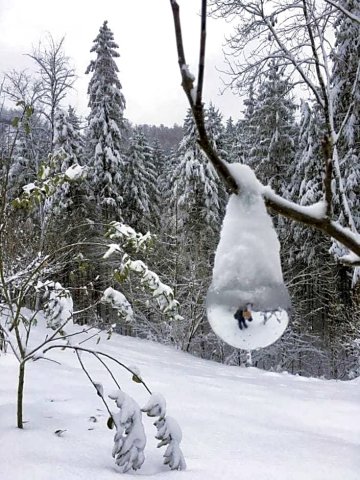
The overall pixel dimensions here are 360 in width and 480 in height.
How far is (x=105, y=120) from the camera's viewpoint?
1716 cm

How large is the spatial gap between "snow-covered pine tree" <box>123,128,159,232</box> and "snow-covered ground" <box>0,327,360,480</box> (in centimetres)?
1331

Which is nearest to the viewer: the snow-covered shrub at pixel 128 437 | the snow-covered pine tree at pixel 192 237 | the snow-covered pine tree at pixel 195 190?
the snow-covered shrub at pixel 128 437

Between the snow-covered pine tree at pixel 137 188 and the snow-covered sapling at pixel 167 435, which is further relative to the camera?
the snow-covered pine tree at pixel 137 188

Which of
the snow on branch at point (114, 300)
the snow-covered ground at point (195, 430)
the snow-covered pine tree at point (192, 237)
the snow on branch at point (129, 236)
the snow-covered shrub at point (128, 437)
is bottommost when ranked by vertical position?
the snow-covered ground at point (195, 430)

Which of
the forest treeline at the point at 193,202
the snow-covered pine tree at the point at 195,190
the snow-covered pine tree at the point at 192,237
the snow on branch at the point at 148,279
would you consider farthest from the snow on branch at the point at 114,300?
the snow-covered pine tree at the point at 195,190

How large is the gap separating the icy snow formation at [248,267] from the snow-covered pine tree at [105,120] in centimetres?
1619

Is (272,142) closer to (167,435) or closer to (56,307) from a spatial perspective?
(56,307)

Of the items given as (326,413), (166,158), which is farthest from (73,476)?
(166,158)

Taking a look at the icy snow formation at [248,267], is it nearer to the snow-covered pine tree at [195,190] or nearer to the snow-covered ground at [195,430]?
the snow-covered ground at [195,430]

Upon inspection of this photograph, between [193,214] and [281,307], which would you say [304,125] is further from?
[281,307]

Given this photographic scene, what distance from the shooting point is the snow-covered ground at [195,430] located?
264 centimetres

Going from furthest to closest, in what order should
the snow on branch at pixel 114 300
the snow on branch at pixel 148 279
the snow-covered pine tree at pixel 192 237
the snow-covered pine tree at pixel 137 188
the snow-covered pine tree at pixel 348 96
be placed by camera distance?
the snow-covered pine tree at pixel 137 188 → the snow-covered pine tree at pixel 192 237 → the snow-covered pine tree at pixel 348 96 → the snow on branch at pixel 114 300 → the snow on branch at pixel 148 279

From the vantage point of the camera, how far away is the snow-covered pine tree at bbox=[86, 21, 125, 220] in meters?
17.1

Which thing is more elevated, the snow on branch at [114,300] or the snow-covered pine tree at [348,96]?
the snow-covered pine tree at [348,96]
